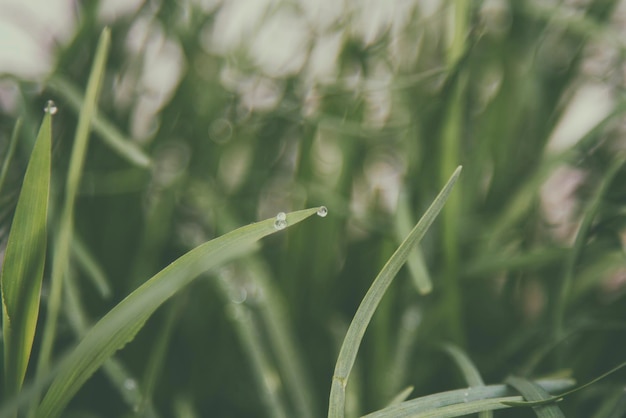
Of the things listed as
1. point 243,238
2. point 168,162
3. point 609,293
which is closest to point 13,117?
point 168,162

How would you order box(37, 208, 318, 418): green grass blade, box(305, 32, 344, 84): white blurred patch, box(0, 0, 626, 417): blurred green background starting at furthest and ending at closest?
1. box(305, 32, 344, 84): white blurred patch
2. box(0, 0, 626, 417): blurred green background
3. box(37, 208, 318, 418): green grass blade

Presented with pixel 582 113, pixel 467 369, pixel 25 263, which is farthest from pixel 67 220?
pixel 582 113

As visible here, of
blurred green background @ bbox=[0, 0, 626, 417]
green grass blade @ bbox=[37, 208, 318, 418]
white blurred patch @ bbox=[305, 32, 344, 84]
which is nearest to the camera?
green grass blade @ bbox=[37, 208, 318, 418]

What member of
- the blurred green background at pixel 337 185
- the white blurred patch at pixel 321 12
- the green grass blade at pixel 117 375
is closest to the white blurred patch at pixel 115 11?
the blurred green background at pixel 337 185

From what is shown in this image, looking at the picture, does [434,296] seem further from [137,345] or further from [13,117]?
[13,117]

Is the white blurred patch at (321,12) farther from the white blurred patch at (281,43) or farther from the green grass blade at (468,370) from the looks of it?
the green grass blade at (468,370)

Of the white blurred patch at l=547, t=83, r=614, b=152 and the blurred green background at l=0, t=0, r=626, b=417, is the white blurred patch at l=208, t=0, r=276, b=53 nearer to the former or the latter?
the blurred green background at l=0, t=0, r=626, b=417

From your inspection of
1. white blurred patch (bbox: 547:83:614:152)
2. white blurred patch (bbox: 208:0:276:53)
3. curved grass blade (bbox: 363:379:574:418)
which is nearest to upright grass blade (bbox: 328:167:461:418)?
curved grass blade (bbox: 363:379:574:418)
